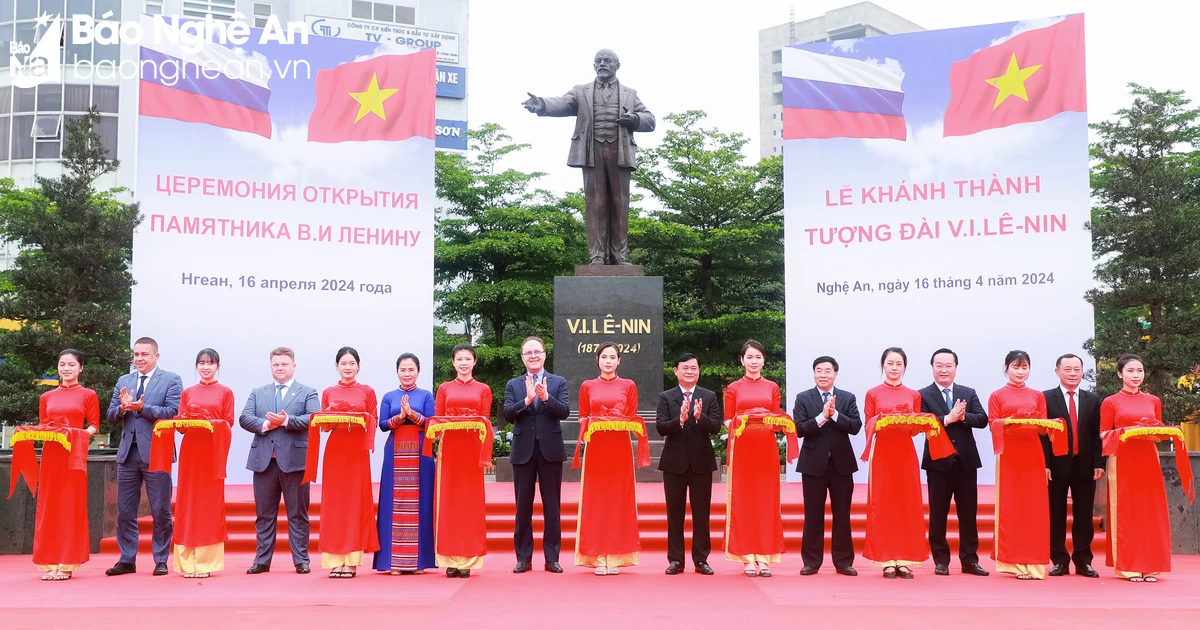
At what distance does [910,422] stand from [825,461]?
57cm

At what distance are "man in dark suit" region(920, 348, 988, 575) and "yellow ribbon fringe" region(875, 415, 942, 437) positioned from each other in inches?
6.3

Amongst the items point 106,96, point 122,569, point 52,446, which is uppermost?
point 106,96

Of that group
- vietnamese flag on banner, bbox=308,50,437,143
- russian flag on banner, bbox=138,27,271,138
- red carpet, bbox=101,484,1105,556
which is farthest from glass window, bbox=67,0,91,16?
red carpet, bbox=101,484,1105,556

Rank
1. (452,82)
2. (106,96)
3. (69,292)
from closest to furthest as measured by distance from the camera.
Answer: (69,292)
(106,96)
(452,82)

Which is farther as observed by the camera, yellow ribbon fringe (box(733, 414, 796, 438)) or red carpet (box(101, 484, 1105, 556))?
red carpet (box(101, 484, 1105, 556))

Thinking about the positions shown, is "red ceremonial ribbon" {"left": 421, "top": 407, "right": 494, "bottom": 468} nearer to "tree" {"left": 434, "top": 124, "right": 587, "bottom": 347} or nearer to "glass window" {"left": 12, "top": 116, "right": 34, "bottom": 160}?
"tree" {"left": 434, "top": 124, "right": 587, "bottom": 347}

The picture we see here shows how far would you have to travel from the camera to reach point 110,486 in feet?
25.2

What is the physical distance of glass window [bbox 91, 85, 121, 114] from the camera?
87.9 ft

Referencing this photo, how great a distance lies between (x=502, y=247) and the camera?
1633 cm

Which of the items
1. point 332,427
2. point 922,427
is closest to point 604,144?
point 332,427

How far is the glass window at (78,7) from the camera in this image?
2637cm

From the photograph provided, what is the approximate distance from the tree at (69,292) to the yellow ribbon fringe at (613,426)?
265 inches

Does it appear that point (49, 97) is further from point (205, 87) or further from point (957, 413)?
point (957, 413)

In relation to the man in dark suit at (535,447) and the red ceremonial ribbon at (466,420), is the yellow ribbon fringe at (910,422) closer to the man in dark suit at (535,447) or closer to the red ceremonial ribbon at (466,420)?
the man in dark suit at (535,447)
